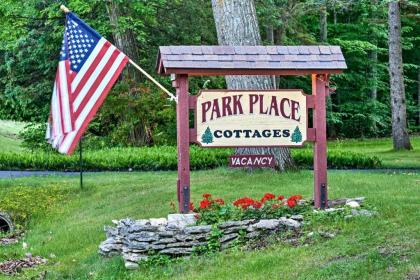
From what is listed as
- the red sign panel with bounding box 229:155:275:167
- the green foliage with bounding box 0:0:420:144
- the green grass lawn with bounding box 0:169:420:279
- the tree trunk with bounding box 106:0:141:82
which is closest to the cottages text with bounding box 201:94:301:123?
the red sign panel with bounding box 229:155:275:167

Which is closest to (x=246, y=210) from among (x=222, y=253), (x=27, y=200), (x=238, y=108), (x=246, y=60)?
(x=222, y=253)

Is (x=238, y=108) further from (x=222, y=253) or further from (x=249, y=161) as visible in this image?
(x=222, y=253)

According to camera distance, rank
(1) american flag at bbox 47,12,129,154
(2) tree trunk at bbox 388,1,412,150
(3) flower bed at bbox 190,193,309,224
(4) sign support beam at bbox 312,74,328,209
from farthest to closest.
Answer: (2) tree trunk at bbox 388,1,412,150
(1) american flag at bbox 47,12,129,154
(4) sign support beam at bbox 312,74,328,209
(3) flower bed at bbox 190,193,309,224

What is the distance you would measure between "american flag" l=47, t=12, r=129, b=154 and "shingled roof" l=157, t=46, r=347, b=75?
2.45 feet

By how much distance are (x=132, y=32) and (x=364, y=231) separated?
1652cm

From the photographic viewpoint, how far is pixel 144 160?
16703 millimetres

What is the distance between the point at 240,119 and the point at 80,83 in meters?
2.06

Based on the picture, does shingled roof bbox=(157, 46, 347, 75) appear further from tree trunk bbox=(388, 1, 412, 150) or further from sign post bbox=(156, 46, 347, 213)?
tree trunk bbox=(388, 1, 412, 150)

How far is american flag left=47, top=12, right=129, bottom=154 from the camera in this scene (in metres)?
8.48

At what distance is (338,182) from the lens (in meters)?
11.6

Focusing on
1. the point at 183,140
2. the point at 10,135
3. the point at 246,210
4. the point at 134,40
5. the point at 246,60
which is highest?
the point at 134,40

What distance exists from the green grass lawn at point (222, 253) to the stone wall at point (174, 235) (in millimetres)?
195

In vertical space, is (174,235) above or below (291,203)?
below

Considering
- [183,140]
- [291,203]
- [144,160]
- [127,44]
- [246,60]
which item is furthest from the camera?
[127,44]
